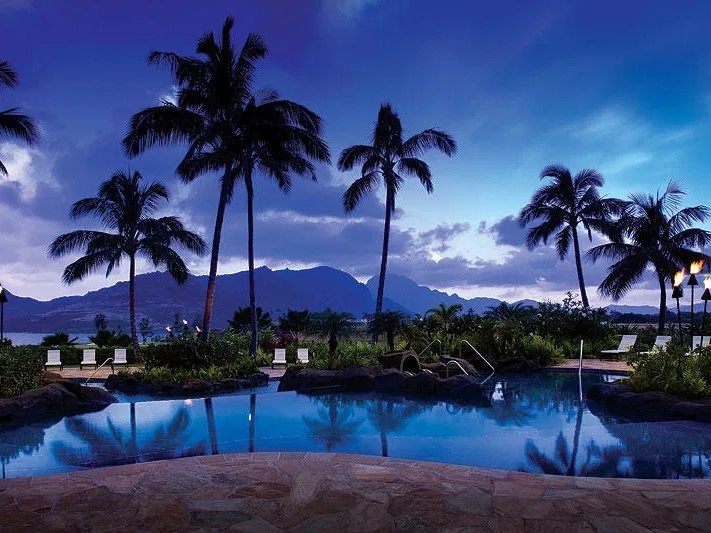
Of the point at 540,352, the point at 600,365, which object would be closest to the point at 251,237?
the point at 540,352

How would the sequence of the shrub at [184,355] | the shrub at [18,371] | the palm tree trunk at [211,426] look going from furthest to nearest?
the shrub at [184,355], the shrub at [18,371], the palm tree trunk at [211,426]

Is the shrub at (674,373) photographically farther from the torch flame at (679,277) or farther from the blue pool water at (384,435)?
the torch flame at (679,277)

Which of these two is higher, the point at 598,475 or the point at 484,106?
the point at 484,106

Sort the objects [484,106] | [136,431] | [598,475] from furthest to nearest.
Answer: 1. [484,106]
2. [136,431]
3. [598,475]

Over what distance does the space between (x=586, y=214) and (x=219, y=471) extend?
2648 centimetres

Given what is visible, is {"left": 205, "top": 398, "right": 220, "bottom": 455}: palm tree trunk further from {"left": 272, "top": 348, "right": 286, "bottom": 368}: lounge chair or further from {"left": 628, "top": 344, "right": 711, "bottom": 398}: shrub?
{"left": 272, "top": 348, "right": 286, "bottom": 368}: lounge chair

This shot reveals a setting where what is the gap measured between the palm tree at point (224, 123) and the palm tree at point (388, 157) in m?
4.84

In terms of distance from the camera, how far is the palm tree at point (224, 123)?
17.7m

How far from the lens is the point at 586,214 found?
27.8m

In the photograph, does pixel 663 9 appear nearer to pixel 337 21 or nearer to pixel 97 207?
pixel 337 21

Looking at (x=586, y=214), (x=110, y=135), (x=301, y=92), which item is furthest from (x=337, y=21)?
(x=586, y=214)

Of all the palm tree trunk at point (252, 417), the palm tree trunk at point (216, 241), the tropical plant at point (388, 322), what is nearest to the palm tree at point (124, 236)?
the palm tree trunk at point (216, 241)

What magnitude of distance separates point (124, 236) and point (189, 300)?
362 ft

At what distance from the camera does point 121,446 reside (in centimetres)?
739
